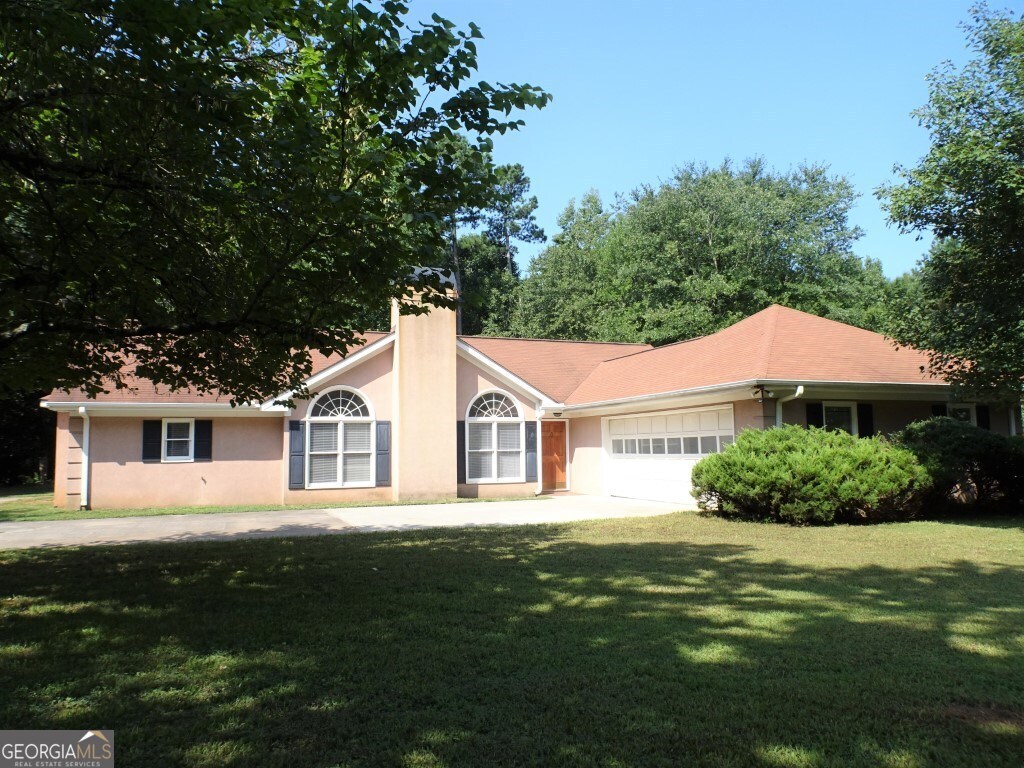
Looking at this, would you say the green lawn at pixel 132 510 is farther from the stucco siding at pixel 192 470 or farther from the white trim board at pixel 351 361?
the white trim board at pixel 351 361

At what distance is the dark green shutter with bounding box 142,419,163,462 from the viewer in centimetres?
1844

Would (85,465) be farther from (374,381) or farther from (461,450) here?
(461,450)

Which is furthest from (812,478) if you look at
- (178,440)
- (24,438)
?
(24,438)

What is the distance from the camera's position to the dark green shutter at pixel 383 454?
19.6 metres

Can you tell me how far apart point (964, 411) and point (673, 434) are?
6.92 m

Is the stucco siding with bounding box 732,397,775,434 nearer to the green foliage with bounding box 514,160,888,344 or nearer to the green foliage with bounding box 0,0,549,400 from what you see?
the green foliage with bounding box 0,0,549,400

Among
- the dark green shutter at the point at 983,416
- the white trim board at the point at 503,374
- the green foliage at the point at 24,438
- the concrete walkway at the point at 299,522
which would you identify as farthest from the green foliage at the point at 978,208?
the green foliage at the point at 24,438

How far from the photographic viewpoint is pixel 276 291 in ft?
24.0

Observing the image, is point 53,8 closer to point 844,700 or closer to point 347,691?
point 347,691

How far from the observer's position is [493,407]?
2133 cm

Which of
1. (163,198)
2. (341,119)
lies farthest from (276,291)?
(341,119)

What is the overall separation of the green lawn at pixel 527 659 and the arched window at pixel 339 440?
975 cm

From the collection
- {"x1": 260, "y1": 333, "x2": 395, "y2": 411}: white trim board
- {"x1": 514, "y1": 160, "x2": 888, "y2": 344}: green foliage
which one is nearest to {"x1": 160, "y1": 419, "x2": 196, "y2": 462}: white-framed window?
{"x1": 260, "y1": 333, "x2": 395, "y2": 411}: white trim board

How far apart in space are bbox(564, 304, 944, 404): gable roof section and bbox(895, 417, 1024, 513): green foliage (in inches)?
65.6
